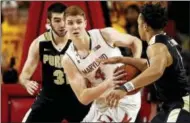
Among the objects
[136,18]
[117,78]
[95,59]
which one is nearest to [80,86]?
[95,59]

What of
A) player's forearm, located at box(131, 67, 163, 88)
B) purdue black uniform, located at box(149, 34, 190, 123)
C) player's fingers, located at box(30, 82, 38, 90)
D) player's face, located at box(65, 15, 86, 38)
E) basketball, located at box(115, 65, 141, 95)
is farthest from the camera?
player's fingers, located at box(30, 82, 38, 90)

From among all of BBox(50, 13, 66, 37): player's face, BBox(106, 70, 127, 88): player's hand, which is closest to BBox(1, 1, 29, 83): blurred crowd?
BBox(50, 13, 66, 37): player's face

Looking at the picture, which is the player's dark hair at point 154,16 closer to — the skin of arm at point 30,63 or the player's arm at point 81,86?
the player's arm at point 81,86

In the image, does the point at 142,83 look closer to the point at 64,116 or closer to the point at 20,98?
the point at 64,116

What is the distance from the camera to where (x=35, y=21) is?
4.69 metres

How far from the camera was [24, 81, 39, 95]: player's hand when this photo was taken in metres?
4.61

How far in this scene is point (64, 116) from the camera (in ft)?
A: 15.4

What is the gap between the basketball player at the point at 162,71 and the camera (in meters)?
3.62

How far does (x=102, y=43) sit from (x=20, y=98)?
35.5 inches

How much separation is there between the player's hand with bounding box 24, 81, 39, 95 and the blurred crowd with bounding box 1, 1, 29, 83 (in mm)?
169

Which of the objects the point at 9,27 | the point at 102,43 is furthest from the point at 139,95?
the point at 9,27

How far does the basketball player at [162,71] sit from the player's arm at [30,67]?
96cm

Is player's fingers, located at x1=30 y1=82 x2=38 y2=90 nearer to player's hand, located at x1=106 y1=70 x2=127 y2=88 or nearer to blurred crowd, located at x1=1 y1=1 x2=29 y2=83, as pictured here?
blurred crowd, located at x1=1 y1=1 x2=29 y2=83

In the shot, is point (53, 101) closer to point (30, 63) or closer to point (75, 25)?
point (30, 63)
